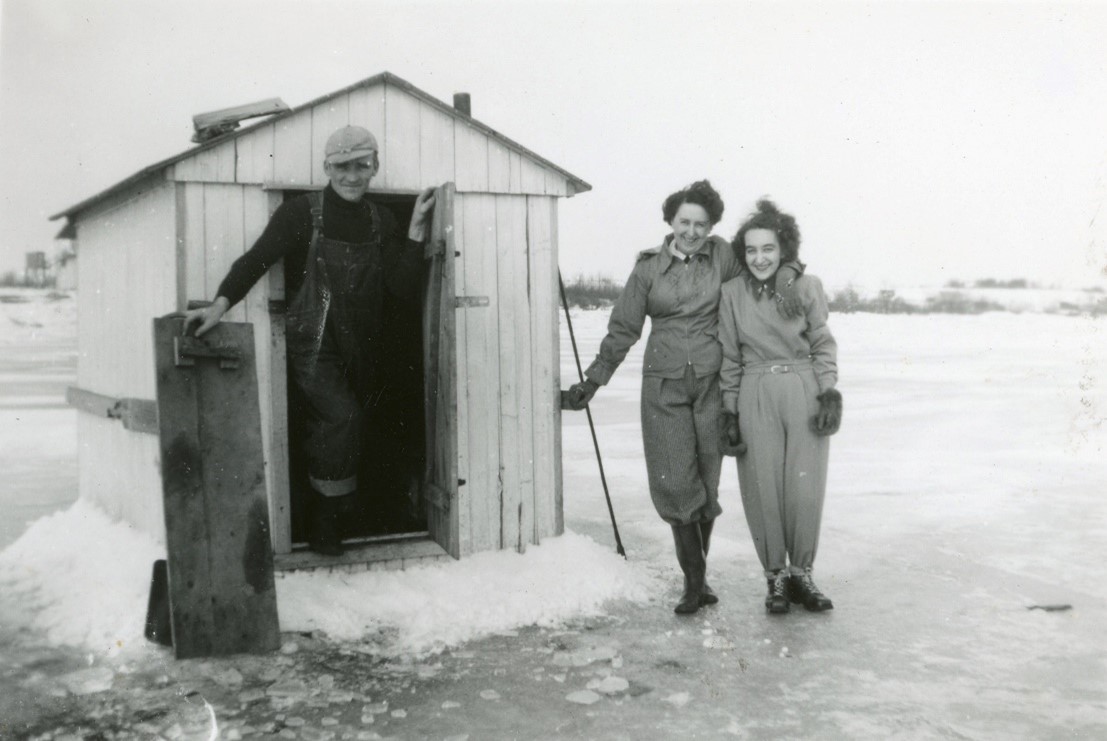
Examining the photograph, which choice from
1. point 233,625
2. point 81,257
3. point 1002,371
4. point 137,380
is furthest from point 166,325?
point 1002,371

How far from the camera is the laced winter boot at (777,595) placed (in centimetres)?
476

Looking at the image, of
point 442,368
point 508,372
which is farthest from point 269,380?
point 508,372

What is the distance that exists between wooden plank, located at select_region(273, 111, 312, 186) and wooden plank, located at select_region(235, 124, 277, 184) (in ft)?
0.08

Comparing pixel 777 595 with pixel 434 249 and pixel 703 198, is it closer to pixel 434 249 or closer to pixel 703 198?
pixel 703 198

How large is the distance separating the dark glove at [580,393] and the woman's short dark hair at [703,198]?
107 cm

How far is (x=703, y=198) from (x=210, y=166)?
2.52 m

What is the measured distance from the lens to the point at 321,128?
5.01 metres

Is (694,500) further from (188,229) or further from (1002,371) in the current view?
(1002,371)

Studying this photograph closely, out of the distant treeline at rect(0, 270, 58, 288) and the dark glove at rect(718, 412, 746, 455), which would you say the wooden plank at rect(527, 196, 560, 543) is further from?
the distant treeline at rect(0, 270, 58, 288)

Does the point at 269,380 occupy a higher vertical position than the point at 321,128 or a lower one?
lower

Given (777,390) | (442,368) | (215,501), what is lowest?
(215,501)

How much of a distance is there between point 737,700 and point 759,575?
1.98 meters

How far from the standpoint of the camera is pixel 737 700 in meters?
3.66

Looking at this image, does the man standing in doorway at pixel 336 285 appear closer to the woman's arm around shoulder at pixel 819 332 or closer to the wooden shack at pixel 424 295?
the wooden shack at pixel 424 295
